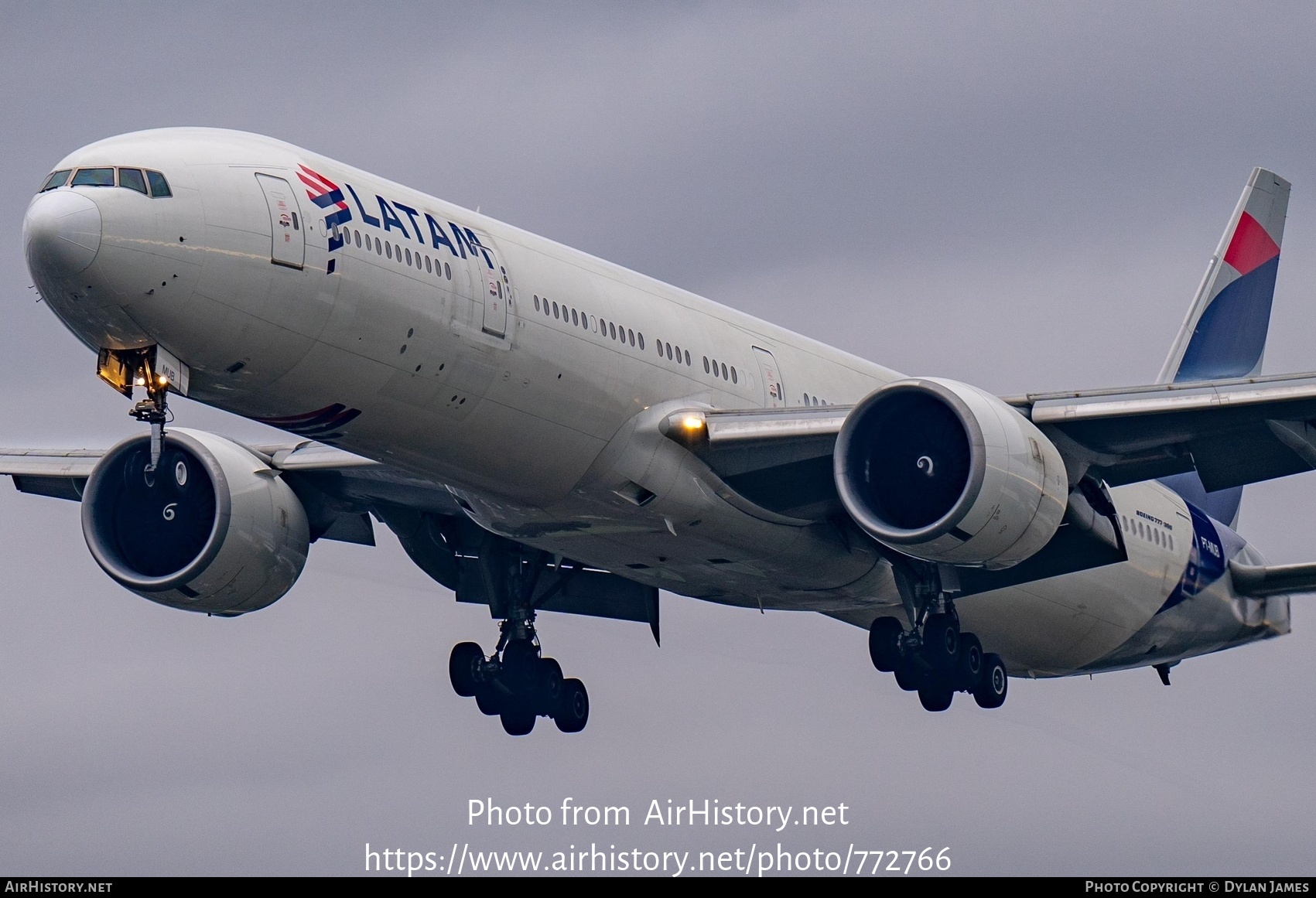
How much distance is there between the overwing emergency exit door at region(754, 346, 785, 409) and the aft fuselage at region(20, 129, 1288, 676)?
4 cm

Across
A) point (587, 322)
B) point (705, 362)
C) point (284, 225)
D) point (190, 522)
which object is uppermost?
point (705, 362)

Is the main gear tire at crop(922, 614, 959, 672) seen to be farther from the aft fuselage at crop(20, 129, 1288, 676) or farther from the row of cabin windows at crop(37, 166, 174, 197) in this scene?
the row of cabin windows at crop(37, 166, 174, 197)

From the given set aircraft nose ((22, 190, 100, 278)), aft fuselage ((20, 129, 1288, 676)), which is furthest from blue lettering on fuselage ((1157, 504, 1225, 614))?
aircraft nose ((22, 190, 100, 278))

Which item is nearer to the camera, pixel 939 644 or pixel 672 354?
pixel 672 354

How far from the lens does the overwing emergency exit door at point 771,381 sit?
1362 inches

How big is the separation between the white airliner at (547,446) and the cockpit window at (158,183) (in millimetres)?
128

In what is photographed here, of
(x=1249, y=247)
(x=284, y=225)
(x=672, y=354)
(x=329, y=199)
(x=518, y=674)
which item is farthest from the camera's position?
(x=1249, y=247)

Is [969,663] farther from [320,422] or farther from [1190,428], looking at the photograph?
[320,422]

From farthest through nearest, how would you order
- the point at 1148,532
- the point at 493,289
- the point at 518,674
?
the point at 1148,532, the point at 518,674, the point at 493,289

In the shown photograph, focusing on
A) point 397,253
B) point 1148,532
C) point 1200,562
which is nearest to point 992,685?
point 1148,532

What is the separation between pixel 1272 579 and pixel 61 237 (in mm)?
Answer: 25978

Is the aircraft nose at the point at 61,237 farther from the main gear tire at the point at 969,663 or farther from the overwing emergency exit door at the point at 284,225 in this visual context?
the main gear tire at the point at 969,663

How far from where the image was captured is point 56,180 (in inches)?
1038

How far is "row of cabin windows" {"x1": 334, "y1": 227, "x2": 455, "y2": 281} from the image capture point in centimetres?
2770
